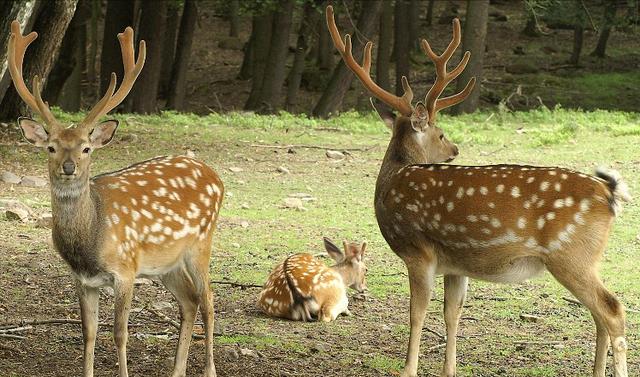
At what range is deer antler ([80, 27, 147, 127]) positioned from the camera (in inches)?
238

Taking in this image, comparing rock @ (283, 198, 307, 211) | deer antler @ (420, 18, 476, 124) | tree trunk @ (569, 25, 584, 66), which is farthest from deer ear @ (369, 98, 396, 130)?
tree trunk @ (569, 25, 584, 66)

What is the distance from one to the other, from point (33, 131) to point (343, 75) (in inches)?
532

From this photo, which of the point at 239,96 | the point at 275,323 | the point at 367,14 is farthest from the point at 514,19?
the point at 275,323

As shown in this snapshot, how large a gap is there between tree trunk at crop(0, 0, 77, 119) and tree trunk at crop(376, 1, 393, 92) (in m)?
9.17

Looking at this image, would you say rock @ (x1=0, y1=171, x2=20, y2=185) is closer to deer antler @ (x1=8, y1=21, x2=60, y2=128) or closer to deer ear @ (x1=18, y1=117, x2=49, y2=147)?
deer antler @ (x1=8, y1=21, x2=60, y2=128)

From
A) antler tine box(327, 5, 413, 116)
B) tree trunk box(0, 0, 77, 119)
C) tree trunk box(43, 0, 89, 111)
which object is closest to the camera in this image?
antler tine box(327, 5, 413, 116)

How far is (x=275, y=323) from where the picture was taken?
766cm

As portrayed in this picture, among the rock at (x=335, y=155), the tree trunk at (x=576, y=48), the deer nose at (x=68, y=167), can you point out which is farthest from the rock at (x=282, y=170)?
the tree trunk at (x=576, y=48)

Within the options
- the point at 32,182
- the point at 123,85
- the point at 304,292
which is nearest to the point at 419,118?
the point at 304,292

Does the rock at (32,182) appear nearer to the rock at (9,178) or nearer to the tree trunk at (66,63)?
the rock at (9,178)

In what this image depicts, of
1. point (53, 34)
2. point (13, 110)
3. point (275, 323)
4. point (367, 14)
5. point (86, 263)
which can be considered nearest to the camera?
point (86, 263)

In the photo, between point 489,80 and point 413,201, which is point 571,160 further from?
point 489,80

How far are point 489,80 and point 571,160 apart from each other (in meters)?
13.7

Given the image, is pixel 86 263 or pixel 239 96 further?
pixel 239 96
